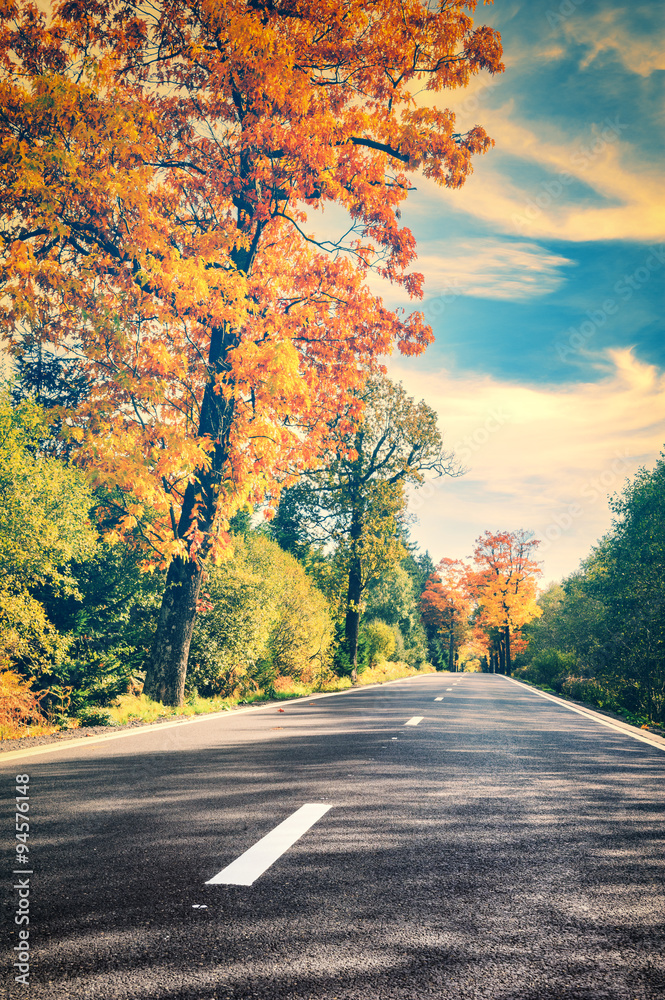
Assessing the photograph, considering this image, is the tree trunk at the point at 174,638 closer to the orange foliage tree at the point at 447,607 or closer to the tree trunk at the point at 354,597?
the tree trunk at the point at 354,597

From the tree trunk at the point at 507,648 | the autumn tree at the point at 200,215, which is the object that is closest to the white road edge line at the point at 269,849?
the autumn tree at the point at 200,215

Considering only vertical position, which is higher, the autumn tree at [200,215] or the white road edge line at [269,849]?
the autumn tree at [200,215]

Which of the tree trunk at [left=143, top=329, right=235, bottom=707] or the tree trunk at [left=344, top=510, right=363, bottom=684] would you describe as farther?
the tree trunk at [left=344, top=510, right=363, bottom=684]

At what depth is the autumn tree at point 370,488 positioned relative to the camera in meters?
25.8

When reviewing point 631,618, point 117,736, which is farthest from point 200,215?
point 631,618

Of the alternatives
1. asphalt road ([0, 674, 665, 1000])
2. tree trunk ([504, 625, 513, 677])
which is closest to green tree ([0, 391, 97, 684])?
asphalt road ([0, 674, 665, 1000])

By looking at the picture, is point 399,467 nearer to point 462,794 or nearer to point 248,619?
point 248,619

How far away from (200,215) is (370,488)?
15.2m

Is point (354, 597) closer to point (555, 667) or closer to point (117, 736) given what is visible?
point (555, 667)

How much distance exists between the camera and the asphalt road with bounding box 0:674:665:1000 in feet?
6.84

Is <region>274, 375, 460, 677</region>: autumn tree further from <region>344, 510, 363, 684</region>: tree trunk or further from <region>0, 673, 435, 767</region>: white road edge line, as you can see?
<region>0, 673, 435, 767</region>: white road edge line

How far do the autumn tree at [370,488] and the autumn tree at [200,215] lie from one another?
12486 millimetres

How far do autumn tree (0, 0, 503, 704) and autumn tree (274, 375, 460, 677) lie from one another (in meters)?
12.5

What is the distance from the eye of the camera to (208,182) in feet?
41.1
